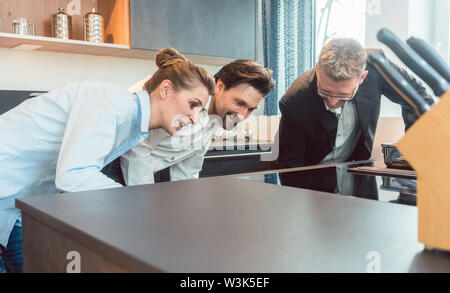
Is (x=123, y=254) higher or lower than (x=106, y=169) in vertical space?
higher

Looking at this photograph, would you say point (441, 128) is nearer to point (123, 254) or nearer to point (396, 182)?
point (123, 254)

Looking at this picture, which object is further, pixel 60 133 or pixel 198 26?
pixel 198 26

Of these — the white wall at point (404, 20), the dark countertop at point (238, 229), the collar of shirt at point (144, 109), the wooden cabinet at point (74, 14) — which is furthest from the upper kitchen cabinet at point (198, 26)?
the dark countertop at point (238, 229)

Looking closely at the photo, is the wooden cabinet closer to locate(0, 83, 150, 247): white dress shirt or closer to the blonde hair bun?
the blonde hair bun

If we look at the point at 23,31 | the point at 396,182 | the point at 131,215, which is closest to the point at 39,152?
the point at 131,215

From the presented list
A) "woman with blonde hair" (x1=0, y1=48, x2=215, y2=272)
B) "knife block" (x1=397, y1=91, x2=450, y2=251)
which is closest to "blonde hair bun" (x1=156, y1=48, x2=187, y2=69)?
"woman with blonde hair" (x1=0, y1=48, x2=215, y2=272)

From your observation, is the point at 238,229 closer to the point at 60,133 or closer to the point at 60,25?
the point at 60,133

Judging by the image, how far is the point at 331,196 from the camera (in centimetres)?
78

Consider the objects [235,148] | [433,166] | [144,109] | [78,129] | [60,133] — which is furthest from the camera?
[235,148]

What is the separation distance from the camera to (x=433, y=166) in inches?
16.8

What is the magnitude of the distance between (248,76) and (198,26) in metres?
1.38

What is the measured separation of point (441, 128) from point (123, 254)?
1.17 ft

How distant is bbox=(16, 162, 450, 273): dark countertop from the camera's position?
425 millimetres

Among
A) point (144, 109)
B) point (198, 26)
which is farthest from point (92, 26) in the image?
point (144, 109)
